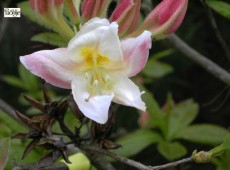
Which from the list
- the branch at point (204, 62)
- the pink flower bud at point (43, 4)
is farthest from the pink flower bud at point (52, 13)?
the branch at point (204, 62)

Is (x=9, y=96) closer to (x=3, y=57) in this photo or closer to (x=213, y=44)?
(x=3, y=57)

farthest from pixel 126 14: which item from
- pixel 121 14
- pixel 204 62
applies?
pixel 204 62

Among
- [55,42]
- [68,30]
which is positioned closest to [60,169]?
[68,30]

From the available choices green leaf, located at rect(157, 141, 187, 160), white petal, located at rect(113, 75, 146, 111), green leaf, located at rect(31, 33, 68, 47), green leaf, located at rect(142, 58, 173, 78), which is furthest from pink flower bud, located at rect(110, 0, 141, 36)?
green leaf, located at rect(142, 58, 173, 78)

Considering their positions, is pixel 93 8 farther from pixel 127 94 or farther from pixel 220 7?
pixel 220 7

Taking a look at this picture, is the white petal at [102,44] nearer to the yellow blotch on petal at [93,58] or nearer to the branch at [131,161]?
the yellow blotch on petal at [93,58]

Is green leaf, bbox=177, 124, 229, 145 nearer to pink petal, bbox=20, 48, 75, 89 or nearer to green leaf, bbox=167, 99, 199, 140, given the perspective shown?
green leaf, bbox=167, 99, 199, 140
